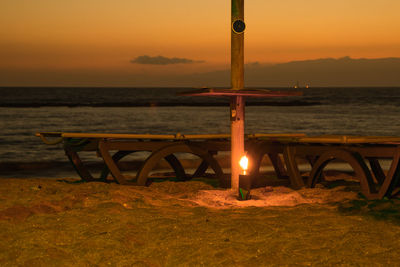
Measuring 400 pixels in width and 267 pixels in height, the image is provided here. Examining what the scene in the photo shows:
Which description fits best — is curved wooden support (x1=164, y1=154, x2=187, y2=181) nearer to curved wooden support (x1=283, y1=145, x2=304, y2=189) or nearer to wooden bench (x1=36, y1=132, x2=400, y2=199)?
wooden bench (x1=36, y1=132, x2=400, y2=199)

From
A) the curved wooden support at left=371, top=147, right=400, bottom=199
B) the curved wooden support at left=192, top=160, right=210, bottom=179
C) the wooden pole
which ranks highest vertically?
the wooden pole

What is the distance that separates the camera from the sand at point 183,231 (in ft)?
12.9

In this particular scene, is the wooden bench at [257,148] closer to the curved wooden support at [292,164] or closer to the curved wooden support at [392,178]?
the curved wooden support at [292,164]

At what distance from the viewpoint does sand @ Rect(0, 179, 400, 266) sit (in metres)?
3.94

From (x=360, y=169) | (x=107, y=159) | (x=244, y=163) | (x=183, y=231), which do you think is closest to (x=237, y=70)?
(x=244, y=163)

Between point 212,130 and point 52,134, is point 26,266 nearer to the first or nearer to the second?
point 52,134

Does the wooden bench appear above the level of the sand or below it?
above

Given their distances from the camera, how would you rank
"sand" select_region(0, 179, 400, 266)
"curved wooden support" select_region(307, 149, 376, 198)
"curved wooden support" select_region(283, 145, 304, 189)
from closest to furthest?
1. "sand" select_region(0, 179, 400, 266)
2. "curved wooden support" select_region(307, 149, 376, 198)
3. "curved wooden support" select_region(283, 145, 304, 189)

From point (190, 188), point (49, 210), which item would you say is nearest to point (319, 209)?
point (190, 188)

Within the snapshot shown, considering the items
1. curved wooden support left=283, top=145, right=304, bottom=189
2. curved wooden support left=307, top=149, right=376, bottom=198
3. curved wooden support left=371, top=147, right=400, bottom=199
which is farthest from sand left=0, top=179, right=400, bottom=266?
curved wooden support left=283, top=145, right=304, bottom=189

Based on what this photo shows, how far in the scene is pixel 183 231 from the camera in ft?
15.2

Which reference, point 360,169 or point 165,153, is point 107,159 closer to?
point 165,153

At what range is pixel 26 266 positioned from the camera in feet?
12.4

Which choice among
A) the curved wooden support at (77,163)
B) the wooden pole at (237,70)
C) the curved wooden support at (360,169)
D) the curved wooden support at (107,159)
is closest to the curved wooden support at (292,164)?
the curved wooden support at (360,169)
